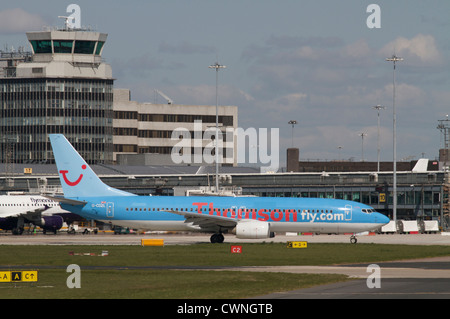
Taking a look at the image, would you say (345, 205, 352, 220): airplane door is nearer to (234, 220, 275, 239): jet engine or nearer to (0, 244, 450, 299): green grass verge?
(0, 244, 450, 299): green grass verge

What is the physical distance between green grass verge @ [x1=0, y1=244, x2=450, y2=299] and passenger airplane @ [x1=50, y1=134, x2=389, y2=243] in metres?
3.94

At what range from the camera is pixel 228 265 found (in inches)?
2083

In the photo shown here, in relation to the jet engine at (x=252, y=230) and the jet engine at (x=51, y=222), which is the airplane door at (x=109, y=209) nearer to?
the jet engine at (x=252, y=230)

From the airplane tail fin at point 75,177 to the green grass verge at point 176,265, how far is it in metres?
8.84

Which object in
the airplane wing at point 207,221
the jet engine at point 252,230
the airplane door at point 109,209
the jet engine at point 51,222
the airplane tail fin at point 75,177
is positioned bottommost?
the jet engine at point 51,222

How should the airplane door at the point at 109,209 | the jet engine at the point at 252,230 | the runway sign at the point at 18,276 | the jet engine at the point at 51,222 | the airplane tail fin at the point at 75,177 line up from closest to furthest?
the runway sign at the point at 18,276
the jet engine at the point at 252,230
the airplane door at the point at 109,209
the airplane tail fin at the point at 75,177
the jet engine at the point at 51,222

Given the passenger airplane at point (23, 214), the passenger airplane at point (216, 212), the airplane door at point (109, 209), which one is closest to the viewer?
the passenger airplane at point (216, 212)

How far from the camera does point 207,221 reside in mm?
75688

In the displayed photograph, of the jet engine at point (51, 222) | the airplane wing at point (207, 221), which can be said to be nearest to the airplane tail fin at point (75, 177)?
the airplane wing at point (207, 221)

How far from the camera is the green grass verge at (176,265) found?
37.9 m

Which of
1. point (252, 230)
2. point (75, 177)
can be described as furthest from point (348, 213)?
point (75, 177)

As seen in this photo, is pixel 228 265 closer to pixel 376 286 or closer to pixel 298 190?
pixel 376 286
